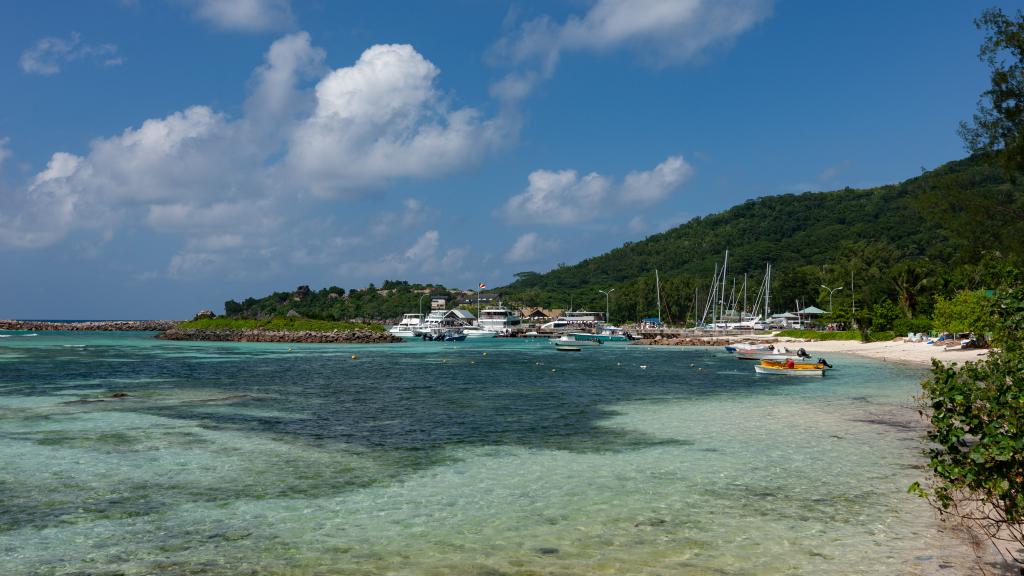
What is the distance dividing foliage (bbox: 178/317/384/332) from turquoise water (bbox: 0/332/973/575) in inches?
3964

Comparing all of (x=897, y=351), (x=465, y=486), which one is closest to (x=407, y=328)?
(x=897, y=351)

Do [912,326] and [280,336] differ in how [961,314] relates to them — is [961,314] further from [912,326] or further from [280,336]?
[280,336]

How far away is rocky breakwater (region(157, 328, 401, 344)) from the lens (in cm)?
12050

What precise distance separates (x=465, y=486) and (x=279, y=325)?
129823 mm

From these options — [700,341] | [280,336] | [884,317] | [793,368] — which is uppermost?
[884,317]

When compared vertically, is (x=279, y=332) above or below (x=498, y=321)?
below

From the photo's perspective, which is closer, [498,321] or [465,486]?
[465,486]

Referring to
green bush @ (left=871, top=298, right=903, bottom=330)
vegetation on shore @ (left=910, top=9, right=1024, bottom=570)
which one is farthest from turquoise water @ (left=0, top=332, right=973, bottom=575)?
green bush @ (left=871, top=298, right=903, bottom=330)

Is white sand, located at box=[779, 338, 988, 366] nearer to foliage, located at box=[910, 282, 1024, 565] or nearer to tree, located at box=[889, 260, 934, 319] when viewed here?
tree, located at box=[889, 260, 934, 319]

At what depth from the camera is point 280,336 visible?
12238 centimetres

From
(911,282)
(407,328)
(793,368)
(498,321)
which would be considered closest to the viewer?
(793,368)

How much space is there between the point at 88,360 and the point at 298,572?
228 ft

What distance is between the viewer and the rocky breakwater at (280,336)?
4744 inches

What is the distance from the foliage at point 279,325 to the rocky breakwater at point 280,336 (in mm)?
4084
